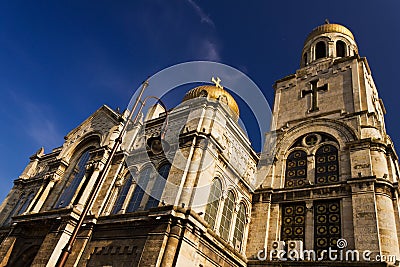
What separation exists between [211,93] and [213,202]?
36.2 feet

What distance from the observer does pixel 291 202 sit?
1995 cm

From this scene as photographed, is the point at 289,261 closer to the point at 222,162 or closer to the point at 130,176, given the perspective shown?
the point at 222,162

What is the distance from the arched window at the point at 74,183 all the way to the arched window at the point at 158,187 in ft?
23.8

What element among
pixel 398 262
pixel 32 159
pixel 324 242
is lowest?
pixel 398 262

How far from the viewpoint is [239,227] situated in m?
19.3

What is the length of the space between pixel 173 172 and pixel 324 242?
30.6ft

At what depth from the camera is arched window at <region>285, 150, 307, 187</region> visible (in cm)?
2105

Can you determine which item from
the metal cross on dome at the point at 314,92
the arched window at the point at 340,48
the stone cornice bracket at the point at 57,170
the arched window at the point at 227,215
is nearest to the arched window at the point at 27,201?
the stone cornice bracket at the point at 57,170

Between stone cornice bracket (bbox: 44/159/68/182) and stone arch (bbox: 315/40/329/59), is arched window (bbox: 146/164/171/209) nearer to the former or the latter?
stone cornice bracket (bbox: 44/159/68/182)

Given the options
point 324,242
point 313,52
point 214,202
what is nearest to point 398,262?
point 324,242

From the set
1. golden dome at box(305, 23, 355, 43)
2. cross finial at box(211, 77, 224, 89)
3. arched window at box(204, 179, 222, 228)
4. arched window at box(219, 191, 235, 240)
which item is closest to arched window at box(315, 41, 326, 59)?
golden dome at box(305, 23, 355, 43)

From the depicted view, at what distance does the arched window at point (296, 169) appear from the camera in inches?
829

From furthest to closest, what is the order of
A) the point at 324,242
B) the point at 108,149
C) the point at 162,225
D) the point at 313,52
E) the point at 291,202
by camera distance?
the point at 313,52 < the point at 108,149 < the point at 291,202 < the point at 324,242 < the point at 162,225

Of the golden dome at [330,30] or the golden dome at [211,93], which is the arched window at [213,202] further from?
the golden dome at [330,30]
